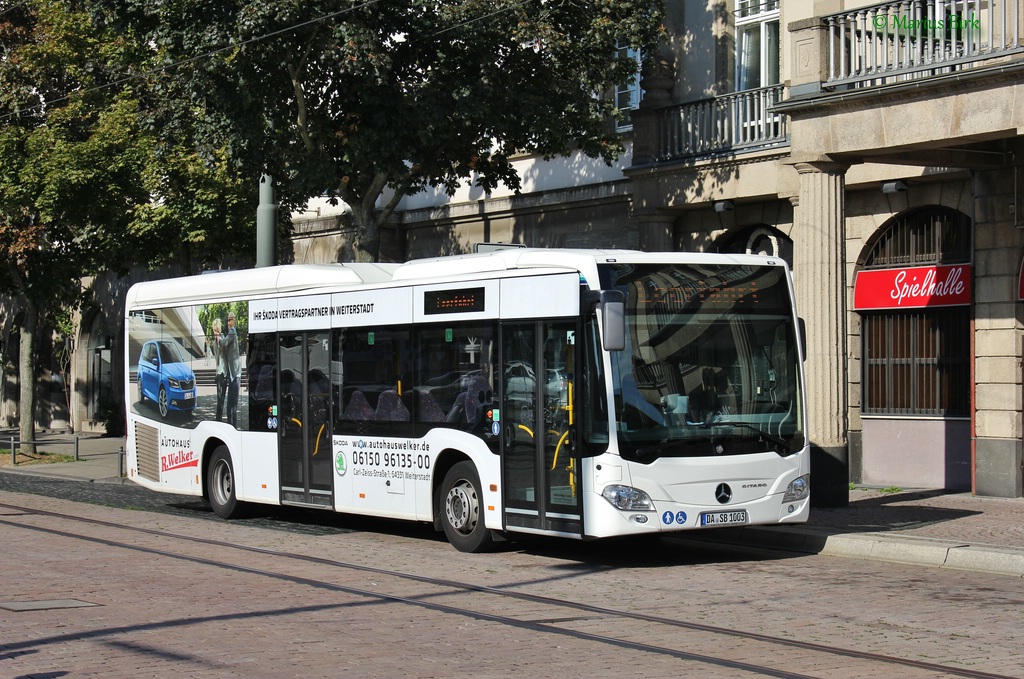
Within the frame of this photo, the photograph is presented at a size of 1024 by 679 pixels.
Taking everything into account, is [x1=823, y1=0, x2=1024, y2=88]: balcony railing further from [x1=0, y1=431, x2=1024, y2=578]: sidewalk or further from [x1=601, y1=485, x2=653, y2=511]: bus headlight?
[x1=601, y1=485, x2=653, y2=511]: bus headlight

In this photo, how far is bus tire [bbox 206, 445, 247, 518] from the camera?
1802 cm

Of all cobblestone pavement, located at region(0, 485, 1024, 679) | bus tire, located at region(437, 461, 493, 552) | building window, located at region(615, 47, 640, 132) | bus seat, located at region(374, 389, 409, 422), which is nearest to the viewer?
cobblestone pavement, located at region(0, 485, 1024, 679)

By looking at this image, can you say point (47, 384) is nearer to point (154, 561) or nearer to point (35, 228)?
point (35, 228)

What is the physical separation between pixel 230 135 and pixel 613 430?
944cm

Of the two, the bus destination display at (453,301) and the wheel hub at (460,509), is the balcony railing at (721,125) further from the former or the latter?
the wheel hub at (460,509)

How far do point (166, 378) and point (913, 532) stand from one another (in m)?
10.2

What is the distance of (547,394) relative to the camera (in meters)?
13.0

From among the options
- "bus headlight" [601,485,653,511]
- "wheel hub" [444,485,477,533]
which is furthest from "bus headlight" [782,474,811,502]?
"wheel hub" [444,485,477,533]

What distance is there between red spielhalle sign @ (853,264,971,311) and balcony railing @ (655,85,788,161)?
2.49 meters

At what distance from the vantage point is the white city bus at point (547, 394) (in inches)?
493

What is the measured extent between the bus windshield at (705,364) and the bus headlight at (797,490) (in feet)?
0.96

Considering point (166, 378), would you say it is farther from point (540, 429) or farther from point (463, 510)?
point (540, 429)

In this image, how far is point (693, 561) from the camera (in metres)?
13.5

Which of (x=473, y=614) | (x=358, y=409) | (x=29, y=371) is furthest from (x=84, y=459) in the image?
(x=473, y=614)
